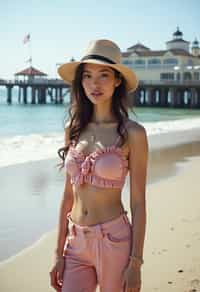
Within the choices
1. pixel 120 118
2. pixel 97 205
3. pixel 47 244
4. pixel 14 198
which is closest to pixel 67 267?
pixel 97 205

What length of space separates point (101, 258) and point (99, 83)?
726mm

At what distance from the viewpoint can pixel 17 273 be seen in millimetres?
4422

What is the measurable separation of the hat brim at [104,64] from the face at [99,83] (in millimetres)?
47

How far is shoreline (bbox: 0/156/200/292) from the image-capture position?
13.1 ft

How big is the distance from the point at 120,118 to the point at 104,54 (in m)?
0.28

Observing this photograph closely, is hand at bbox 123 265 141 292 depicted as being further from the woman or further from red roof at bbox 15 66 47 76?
red roof at bbox 15 66 47 76

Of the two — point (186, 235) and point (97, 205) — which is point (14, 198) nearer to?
point (186, 235)

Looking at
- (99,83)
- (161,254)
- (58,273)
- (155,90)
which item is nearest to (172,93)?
(155,90)

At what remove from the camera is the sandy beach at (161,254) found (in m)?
4.01

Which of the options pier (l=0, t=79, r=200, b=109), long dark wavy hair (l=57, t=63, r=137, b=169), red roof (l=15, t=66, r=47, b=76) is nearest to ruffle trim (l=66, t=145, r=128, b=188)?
long dark wavy hair (l=57, t=63, r=137, b=169)

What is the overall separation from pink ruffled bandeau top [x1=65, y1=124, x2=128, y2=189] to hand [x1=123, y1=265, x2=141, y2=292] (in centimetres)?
34

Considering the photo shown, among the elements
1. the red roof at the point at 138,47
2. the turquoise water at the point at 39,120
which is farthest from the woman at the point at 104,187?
the red roof at the point at 138,47

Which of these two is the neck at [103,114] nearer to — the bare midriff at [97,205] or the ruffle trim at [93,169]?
the ruffle trim at [93,169]

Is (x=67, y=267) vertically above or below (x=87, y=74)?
below
